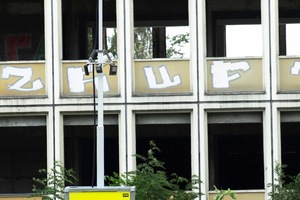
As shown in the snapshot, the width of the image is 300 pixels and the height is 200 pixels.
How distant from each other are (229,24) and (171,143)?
18.1 feet

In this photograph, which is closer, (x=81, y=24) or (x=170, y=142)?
(x=81, y=24)

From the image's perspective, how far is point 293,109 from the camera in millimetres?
32156

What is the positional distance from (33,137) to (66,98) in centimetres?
759

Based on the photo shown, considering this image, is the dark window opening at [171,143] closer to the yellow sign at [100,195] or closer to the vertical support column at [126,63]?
the vertical support column at [126,63]

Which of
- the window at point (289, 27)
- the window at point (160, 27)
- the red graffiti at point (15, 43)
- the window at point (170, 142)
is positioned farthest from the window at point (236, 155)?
the red graffiti at point (15, 43)

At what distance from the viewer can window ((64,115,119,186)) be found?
124 ft

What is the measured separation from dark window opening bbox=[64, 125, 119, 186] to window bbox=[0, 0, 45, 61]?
3.23m

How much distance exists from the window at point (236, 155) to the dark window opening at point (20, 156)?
6.45 metres

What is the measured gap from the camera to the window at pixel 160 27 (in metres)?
35.6

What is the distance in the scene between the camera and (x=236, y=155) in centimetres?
4041

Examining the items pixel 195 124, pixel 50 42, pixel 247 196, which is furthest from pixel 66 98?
pixel 247 196

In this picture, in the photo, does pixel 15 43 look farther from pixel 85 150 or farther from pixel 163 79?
pixel 163 79

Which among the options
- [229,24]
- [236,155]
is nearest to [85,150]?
[236,155]

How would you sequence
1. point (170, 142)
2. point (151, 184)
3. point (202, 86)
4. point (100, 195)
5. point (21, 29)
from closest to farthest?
point (100, 195) < point (151, 184) < point (202, 86) < point (21, 29) < point (170, 142)
